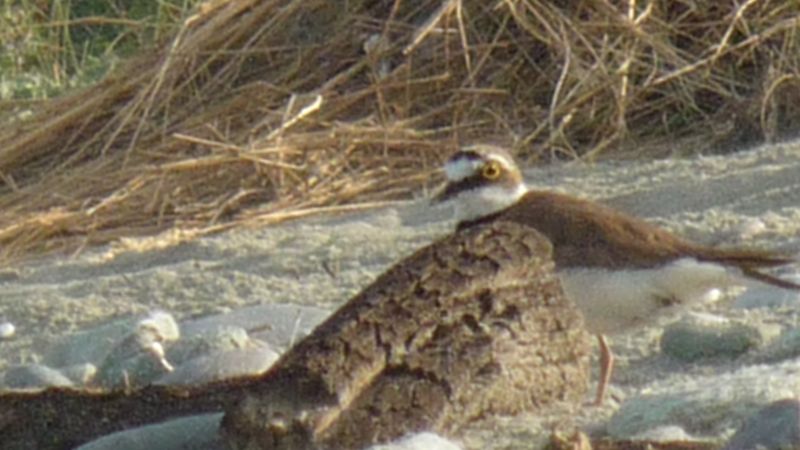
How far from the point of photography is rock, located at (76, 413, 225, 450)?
4152 millimetres

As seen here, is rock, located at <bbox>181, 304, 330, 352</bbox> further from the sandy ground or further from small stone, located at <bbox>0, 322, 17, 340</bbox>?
small stone, located at <bbox>0, 322, 17, 340</bbox>

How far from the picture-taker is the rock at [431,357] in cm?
389

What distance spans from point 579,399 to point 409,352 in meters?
0.53

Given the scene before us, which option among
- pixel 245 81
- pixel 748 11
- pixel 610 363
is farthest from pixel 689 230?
pixel 245 81

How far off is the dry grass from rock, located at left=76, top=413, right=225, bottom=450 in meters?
2.80

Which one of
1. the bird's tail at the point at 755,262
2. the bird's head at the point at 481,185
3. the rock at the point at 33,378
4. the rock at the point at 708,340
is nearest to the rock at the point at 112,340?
the rock at the point at 33,378

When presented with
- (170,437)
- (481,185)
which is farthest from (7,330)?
(170,437)

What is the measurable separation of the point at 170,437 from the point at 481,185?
4.91ft

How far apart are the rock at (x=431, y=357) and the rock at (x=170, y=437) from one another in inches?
8.8

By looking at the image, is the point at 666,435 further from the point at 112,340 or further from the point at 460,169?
the point at 112,340

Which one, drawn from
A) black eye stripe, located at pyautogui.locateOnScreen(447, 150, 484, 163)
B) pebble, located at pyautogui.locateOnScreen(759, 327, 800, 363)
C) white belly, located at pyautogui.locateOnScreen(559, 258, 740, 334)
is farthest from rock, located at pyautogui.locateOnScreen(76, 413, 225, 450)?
black eye stripe, located at pyautogui.locateOnScreen(447, 150, 484, 163)

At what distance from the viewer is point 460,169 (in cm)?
545

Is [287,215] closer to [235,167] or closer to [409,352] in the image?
[235,167]

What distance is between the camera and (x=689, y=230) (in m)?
5.98
